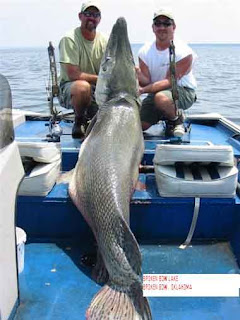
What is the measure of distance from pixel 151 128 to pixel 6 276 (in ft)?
13.1

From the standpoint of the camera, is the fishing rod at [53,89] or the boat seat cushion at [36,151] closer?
the boat seat cushion at [36,151]

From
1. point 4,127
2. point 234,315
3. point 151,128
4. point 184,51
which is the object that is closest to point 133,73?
point 184,51

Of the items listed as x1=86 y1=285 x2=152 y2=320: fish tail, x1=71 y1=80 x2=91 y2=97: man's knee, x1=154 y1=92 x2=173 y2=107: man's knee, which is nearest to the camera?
x1=86 y1=285 x2=152 y2=320: fish tail

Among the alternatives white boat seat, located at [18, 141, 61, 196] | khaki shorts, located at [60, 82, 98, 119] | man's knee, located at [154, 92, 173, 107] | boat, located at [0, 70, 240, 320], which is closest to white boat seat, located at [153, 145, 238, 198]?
boat, located at [0, 70, 240, 320]

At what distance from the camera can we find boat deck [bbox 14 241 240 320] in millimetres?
2920

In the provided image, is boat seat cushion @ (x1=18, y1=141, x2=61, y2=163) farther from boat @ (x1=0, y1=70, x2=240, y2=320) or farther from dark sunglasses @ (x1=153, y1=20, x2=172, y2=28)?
dark sunglasses @ (x1=153, y1=20, x2=172, y2=28)

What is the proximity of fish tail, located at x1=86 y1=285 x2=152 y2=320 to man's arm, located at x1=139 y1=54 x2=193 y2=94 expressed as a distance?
10.0 feet

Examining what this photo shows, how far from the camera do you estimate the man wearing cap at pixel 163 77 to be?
542 cm

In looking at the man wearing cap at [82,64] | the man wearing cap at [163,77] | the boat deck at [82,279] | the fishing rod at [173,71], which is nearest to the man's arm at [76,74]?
the man wearing cap at [82,64]

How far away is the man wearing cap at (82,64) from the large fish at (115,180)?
0.52m

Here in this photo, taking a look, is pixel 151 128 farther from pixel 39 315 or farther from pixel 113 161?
pixel 39 315

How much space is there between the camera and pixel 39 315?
2871mm

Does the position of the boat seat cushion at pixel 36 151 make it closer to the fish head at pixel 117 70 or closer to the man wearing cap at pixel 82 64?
the fish head at pixel 117 70

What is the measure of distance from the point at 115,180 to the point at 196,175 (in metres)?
0.85
